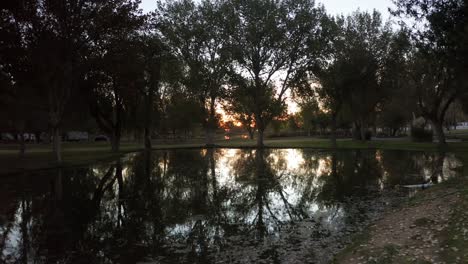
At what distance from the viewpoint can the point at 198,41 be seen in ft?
214

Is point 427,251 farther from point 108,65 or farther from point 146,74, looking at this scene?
point 146,74

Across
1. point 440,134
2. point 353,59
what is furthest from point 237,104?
point 440,134

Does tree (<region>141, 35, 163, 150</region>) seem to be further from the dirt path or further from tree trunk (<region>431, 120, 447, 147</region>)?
the dirt path

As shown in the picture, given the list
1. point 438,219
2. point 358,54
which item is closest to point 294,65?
point 358,54

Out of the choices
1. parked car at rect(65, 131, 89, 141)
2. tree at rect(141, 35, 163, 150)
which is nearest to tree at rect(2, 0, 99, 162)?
tree at rect(141, 35, 163, 150)

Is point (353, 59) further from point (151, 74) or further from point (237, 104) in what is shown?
point (151, 74)

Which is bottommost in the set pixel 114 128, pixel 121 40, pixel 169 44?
pixel 114 128

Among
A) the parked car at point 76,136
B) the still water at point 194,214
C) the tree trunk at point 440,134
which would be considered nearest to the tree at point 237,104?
the tree trunk at point 440,134

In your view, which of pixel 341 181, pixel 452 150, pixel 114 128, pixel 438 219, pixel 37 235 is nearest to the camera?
pixel 438 219

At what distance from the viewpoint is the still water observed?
11055 millimetres

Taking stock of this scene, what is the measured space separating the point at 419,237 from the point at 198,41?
192 ft

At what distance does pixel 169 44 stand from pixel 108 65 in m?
29.7

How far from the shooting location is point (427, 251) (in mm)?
9453

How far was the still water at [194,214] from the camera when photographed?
36.3ft
